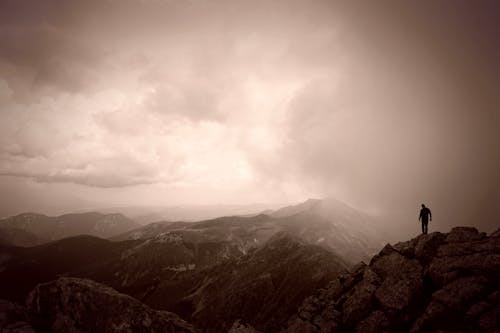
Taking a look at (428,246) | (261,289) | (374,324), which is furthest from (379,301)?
(261,289)

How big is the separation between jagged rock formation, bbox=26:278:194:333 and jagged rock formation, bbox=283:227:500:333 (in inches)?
1890

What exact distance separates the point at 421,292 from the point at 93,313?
9179 cm

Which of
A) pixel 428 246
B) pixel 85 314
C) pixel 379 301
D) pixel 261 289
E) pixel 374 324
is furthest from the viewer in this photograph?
pixel 261 289

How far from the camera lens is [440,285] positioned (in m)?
36.8

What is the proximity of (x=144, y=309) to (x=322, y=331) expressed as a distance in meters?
61.2

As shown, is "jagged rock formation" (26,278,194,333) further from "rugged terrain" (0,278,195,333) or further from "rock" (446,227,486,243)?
"rock" (446,227,486,243)

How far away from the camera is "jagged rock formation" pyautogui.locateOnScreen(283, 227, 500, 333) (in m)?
32.0

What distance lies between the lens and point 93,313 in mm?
87312

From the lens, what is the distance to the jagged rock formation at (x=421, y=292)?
3197 centimetres

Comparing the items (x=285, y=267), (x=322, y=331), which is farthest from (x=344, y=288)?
(x=285, y=267)

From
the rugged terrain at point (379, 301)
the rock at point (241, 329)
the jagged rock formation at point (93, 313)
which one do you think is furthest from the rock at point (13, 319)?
the rock at point (241, 329)

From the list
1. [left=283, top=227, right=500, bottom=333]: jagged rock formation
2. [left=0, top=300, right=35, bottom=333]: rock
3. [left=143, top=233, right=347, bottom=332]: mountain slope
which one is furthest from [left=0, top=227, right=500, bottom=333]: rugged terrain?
[left=143, top=233, right=347, bottom=332]: mountain slope

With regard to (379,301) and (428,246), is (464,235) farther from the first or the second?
(379,301)

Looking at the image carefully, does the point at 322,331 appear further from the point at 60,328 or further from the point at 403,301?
the point at 60,328
